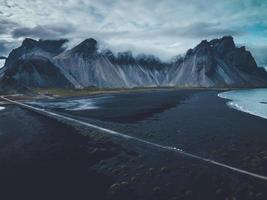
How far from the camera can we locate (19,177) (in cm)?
3484

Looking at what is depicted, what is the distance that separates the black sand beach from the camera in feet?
97.7

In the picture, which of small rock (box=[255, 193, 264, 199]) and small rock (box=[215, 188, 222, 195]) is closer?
small rock (box=[255, 193, 264, 199])

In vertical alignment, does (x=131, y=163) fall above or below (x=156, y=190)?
above

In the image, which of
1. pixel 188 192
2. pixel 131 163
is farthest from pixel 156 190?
pixel 131 163

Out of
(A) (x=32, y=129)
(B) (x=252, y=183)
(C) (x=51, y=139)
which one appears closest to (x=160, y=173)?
(B) (x=252, y=183)

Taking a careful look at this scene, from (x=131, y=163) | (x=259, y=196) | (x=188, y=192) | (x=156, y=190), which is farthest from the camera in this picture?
(x=131, y=163)

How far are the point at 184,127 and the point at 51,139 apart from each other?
1040 inches

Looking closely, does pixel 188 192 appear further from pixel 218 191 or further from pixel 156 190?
pixel 156 190

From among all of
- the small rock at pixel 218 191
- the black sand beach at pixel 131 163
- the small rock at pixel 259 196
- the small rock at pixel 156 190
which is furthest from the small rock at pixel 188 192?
the small rock at pixel 259 196

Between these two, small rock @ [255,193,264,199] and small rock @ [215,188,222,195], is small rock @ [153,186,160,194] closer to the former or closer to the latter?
small rock @ [215,188,222,195]

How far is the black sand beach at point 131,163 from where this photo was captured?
1172 inches

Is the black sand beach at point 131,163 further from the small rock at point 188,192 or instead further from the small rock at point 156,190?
the small rock at point 156,190

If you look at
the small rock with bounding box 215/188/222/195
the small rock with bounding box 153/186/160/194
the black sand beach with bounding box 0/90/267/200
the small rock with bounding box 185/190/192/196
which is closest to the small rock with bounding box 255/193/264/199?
the black sand beach with bounding box 0/90/267/200

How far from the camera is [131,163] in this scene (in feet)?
127
